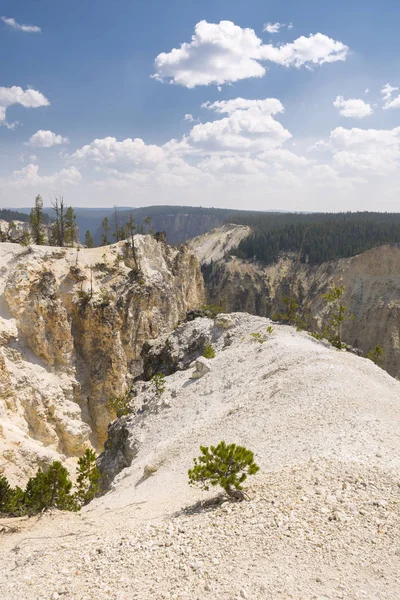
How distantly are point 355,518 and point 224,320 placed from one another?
2116 centimetres

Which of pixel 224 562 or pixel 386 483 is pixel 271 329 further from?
pixel 224 562

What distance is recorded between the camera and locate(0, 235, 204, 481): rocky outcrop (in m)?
30.6

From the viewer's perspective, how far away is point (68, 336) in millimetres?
36094

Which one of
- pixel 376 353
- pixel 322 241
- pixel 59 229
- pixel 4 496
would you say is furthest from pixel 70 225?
pixel 322 241

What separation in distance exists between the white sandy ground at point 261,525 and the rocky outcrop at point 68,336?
1482 cm

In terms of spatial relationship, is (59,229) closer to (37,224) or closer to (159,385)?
(37,224)

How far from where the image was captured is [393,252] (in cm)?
8075

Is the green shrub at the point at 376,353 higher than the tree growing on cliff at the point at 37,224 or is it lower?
lower

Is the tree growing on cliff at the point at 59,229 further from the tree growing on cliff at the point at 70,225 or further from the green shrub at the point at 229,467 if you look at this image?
the green shrub at the point at 229,467

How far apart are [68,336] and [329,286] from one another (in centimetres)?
6888

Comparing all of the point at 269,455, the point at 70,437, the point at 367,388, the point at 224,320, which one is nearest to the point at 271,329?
the point at 224,320

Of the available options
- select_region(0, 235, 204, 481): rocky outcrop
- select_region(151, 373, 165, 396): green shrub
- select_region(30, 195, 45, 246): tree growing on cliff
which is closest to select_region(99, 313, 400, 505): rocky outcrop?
select_region(151, 373, 165, 396): green shrub

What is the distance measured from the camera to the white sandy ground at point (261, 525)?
7.26 metres

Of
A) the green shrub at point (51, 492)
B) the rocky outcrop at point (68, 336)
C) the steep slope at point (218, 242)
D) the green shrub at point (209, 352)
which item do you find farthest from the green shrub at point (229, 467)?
the steep slope at point (218, 242)
